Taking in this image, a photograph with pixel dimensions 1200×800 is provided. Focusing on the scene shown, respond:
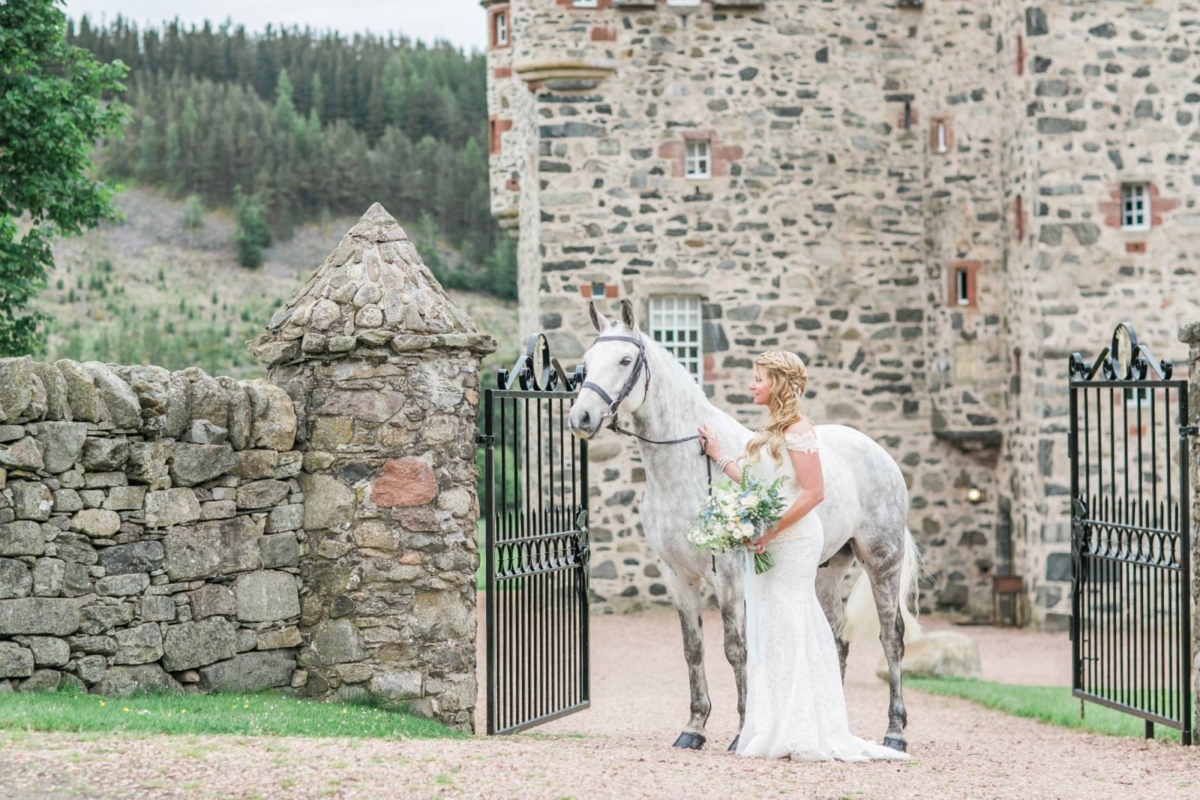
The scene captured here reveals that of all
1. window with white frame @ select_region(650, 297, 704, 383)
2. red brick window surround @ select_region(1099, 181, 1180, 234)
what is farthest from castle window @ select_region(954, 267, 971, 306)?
window with white frame @ select_region(650, 297, 704, 383)

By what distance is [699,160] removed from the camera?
22047 millimetres

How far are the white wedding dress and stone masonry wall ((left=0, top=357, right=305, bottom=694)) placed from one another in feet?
8.93

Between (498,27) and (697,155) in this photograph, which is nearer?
(697,155)

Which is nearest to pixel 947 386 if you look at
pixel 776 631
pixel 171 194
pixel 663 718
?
pixel 663 718

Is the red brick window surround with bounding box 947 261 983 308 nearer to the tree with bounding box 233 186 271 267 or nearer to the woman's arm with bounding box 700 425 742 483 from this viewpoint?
the woman's arm with bounding box 700 425 742 483

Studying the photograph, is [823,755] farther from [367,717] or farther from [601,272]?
[601,272]

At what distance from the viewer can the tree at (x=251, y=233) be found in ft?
183

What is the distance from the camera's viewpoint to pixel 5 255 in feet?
55.0

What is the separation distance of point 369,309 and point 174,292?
44566mm

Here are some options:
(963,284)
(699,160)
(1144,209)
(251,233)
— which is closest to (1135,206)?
(1144,209)

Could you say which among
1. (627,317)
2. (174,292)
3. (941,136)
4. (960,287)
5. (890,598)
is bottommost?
(890,598)

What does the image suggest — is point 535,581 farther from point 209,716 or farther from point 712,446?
point 209,716

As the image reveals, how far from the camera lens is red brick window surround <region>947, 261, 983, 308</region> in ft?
71.5

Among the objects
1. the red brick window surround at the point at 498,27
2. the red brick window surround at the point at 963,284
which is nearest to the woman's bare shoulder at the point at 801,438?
the red brick window surround at the point at 963,284
